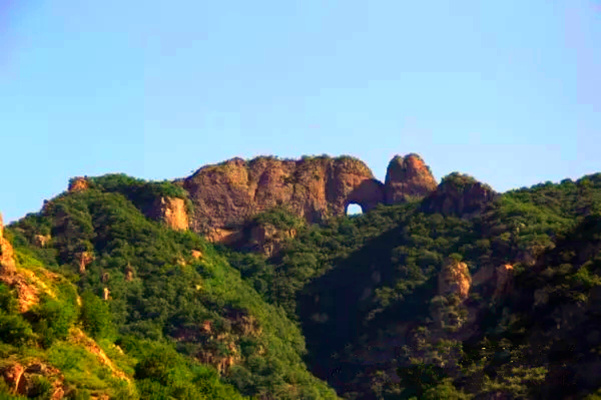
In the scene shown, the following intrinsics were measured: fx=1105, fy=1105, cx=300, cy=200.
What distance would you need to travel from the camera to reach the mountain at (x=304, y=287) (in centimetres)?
5277

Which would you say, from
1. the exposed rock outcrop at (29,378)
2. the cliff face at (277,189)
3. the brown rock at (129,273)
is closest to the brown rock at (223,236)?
the cliff face at (277,189)

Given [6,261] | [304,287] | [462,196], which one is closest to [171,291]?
[304,287]

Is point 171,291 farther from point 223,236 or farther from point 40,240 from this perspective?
point 223,236

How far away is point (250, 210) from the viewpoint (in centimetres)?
14338

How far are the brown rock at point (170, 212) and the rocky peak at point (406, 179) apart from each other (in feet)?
109

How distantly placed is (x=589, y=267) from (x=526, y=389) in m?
8.34

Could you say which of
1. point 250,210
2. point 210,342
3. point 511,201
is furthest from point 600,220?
point 250,210

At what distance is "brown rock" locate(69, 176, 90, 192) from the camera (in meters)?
127

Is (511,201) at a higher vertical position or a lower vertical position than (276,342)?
higher

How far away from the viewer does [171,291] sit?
10819 cm

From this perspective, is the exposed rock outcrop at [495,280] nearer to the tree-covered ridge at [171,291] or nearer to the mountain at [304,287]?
the mountain at [304,287]

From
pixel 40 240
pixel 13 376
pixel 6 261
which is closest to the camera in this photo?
pixel 13 376

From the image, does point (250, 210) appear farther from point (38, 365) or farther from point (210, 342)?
point (38, 365)

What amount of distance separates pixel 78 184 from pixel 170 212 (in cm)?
1182
